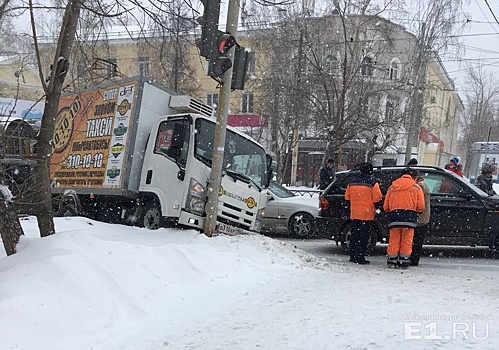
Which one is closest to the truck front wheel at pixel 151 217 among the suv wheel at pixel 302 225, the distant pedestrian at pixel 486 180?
the suv wheel at pixel 302 225

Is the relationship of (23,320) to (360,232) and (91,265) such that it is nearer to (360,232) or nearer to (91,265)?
(91,265)

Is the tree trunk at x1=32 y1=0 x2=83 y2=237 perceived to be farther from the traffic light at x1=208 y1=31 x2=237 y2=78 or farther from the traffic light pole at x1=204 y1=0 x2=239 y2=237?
the traffic light pole at x1=204 y1=0 x2=239 y2=237

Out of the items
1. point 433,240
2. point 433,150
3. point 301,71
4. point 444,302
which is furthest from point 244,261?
point 433,150

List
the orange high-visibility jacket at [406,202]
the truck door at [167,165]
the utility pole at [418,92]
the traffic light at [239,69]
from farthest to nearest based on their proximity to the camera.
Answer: the utility pole at [418,92], the truck door at [167,165], the traffic light at [239,69], the orange high-visibility jacket at [406,202]

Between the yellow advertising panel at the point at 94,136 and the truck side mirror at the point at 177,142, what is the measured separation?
1308 mm

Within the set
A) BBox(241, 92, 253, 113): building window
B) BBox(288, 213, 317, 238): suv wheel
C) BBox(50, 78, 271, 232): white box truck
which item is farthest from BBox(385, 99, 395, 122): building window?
BBox(50, 78, 271, 232): white box truck

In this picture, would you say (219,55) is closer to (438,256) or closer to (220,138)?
(220,138)

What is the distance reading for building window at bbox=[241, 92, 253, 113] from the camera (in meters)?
31.0

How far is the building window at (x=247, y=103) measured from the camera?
102 feet

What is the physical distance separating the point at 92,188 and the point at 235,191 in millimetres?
3539

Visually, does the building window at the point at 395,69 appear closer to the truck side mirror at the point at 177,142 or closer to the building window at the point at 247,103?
the building window at the point at 247,103

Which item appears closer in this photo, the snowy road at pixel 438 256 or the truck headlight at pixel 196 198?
the truck headlight at pixel 196 198

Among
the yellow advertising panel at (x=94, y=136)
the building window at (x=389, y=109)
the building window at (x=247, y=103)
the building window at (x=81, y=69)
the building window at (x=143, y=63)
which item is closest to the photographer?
the building window at (x=81, y=69)

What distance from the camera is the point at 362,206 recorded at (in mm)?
8102
